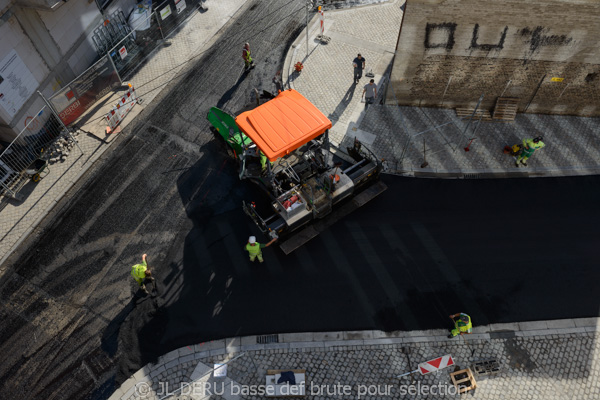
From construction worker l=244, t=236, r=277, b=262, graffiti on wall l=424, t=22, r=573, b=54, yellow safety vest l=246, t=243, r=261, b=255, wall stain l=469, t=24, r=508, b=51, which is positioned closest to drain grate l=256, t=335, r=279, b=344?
construction worker l=244, t=236, r=277, b=262

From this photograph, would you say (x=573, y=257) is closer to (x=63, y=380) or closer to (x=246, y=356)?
(x=246, y=356)

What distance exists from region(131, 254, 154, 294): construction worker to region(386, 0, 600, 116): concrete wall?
13.1 m

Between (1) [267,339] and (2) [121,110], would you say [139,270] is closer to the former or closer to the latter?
(1) [267,339]

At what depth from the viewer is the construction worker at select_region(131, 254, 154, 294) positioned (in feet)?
44.8

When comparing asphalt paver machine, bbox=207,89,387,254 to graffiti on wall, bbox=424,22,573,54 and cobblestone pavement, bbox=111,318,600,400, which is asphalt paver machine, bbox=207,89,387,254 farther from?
graffiti on wall, bbox=424,22,573,54

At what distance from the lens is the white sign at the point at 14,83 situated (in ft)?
54.1

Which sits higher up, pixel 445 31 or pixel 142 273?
pixel 445 31

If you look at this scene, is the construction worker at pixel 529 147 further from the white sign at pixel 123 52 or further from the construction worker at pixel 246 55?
the white sign at pixel 123 52

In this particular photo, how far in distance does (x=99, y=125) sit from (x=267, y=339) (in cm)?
1317

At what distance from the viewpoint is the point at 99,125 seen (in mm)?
19609

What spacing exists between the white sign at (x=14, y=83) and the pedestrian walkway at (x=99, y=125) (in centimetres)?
260

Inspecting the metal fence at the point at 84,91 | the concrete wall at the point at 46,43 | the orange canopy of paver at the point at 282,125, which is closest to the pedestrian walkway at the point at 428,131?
the orange canopy of paver at the point at 282,125

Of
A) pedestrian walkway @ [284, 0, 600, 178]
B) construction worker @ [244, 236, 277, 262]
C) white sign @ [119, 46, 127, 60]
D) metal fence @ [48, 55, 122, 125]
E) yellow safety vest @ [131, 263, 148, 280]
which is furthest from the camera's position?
white sign @ [119, 46, 127, 60]

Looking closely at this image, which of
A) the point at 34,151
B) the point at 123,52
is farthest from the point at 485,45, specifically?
the point at 34,151
